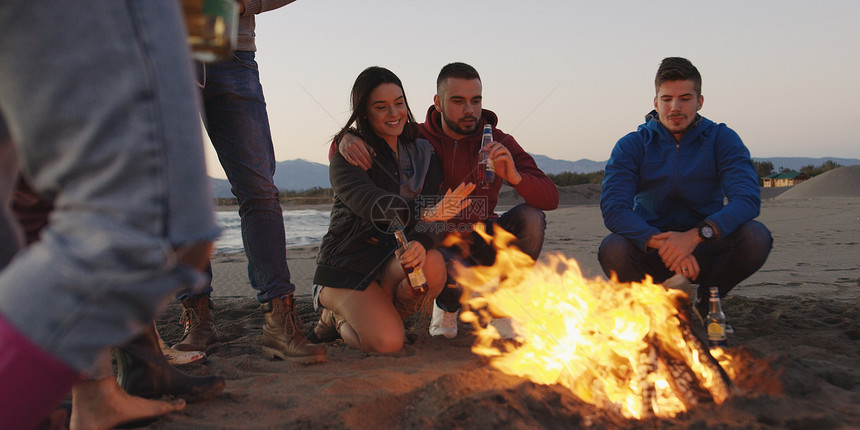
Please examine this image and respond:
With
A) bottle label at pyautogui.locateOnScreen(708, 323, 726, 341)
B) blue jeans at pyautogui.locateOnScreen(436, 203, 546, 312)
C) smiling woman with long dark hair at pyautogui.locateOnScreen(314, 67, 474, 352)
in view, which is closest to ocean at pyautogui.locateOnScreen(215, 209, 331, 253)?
smiling woman with long dark hair at pyautogui.locateOnScreen(314, 67, 474, 352)

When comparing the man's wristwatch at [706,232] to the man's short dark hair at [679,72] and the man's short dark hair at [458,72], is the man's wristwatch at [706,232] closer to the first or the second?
the man's short dark hair at [679,72]

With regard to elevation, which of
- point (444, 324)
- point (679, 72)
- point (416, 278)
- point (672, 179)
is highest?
point (679, 72)

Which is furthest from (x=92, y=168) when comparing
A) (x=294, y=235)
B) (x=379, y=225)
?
(x=294, y=235)

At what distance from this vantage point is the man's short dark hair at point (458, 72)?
4.16 metres

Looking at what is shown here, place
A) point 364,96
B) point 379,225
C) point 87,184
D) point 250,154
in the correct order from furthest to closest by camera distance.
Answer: point 364,96 < point 379,225 < point 250,154 < point 87,184

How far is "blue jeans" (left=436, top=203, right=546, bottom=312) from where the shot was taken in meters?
3.79

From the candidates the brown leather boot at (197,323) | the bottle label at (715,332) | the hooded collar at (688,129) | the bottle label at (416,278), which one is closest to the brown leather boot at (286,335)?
the brown leather boot at (197,323)

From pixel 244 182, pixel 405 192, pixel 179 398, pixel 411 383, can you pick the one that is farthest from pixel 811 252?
pixel 179 398

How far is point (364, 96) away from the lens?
3.74m

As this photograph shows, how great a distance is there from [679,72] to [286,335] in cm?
311

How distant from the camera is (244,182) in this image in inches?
117

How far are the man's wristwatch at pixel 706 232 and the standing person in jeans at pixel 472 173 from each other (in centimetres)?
100

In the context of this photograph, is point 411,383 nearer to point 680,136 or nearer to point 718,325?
point 718,325

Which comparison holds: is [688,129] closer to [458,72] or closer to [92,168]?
[458,72]
